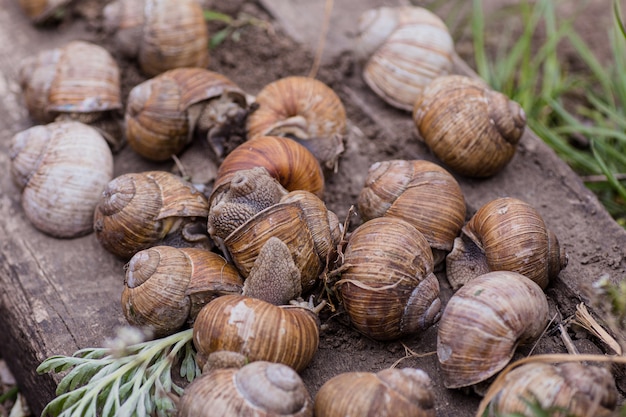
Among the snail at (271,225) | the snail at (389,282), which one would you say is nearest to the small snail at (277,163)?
the snail at (271,225)

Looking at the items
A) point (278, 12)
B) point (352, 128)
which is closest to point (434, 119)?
point (352, 128)

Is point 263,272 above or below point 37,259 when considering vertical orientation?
above

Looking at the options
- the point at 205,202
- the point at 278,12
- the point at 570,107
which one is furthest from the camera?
the point at 570,107

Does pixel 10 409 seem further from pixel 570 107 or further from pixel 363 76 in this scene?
pixel 570 107

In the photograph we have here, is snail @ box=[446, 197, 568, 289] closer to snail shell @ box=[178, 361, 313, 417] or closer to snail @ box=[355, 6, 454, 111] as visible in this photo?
snail shell @ box=[178, 361, 313, 417]

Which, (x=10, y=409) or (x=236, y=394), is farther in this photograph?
(x=10, y=409)

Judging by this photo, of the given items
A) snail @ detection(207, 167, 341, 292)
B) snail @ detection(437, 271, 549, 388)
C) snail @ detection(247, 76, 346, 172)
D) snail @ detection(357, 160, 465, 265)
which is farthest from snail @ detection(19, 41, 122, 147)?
snail @ detection(437, 271, 549, 388)

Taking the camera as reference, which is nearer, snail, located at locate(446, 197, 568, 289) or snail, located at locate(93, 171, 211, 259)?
snail, located at locate(446, 197, 568, 289)

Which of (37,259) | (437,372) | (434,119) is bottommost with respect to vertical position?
(37,259)
